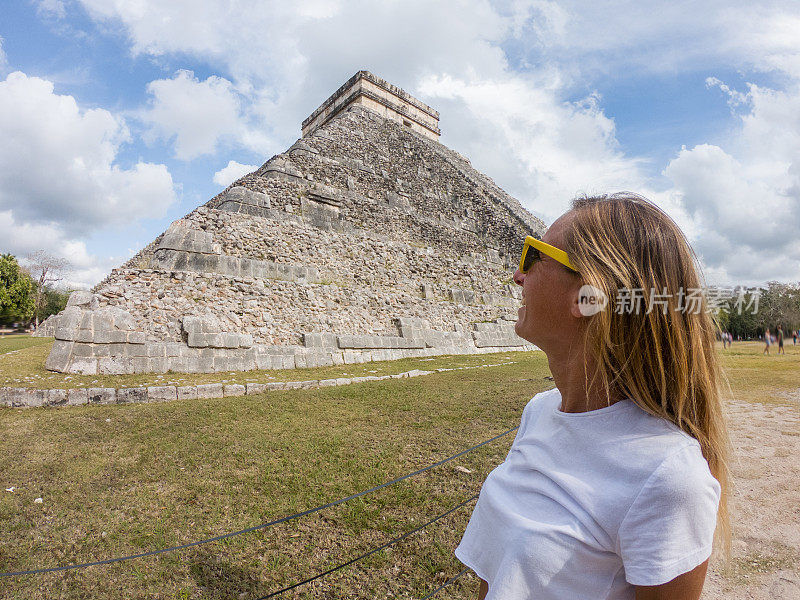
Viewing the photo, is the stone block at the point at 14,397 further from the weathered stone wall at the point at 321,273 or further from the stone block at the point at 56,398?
the weathered stone wall at the point at 321,273

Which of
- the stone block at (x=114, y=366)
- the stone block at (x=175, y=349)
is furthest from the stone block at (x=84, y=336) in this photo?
the stone block at (x=175, y=349)

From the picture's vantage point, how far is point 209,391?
284 inches

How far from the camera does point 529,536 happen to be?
86 centimetres

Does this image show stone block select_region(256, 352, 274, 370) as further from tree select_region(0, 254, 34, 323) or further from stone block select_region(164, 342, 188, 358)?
tree select_region(0, 254, 34, 323)

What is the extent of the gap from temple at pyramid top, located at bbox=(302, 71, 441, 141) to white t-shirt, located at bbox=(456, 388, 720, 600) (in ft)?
72.2

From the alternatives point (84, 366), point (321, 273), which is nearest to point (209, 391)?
point (84, 366)

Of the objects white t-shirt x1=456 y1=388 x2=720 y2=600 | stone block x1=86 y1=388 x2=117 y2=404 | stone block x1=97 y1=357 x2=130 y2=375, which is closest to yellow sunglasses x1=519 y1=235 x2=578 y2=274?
white t-shirt x1=456 y1=388 x2=720 y2=600

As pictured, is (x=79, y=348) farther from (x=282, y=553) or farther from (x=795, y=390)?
(x=795, y=390)

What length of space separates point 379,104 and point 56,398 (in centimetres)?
1910

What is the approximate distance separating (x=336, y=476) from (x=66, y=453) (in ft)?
9.87

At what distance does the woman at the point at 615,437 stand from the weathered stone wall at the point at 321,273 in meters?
9.19

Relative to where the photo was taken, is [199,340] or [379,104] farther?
[379,104]

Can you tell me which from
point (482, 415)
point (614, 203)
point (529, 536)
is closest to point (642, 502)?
point (529, 536)

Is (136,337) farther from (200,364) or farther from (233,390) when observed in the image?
(233,390)
